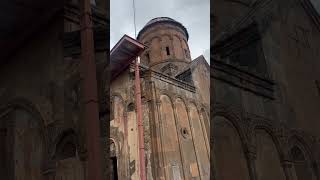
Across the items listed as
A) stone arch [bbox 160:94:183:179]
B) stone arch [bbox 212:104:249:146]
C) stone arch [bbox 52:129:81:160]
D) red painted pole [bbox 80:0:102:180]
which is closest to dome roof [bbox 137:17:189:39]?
stone arch [bbox 160:94:183:179]

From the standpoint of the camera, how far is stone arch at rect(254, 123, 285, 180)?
7.83 meters

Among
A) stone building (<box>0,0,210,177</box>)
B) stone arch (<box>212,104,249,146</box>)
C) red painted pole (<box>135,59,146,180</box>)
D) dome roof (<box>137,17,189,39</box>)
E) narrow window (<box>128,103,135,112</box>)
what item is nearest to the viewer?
stone building (<box>0,0,210,177</box>)

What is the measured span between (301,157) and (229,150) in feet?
8.17

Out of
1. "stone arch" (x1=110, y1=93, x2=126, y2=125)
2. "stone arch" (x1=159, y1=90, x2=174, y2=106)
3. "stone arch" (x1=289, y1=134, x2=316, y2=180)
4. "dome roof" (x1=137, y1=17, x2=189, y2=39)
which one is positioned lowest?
"stone arch" (x1=289, y1=134, x2=316, y2=180)

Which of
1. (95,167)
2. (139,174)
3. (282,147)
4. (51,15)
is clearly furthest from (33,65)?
(139,174)

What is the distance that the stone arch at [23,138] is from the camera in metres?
6.50

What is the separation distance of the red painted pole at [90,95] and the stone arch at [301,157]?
505 centimetres

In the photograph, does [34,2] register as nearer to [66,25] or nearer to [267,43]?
[66,25]

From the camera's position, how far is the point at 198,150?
17.5 m

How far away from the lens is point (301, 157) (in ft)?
29.4

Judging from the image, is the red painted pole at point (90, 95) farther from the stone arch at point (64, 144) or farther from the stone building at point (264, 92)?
the stone building at point (264, 92)

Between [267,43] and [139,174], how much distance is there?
7.64m

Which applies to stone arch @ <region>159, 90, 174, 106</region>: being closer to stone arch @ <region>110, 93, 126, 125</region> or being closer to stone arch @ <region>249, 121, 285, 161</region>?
stone arch @ <region>110, 93, 126, 125</region>

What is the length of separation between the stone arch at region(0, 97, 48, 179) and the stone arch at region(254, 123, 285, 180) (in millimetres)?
4189
